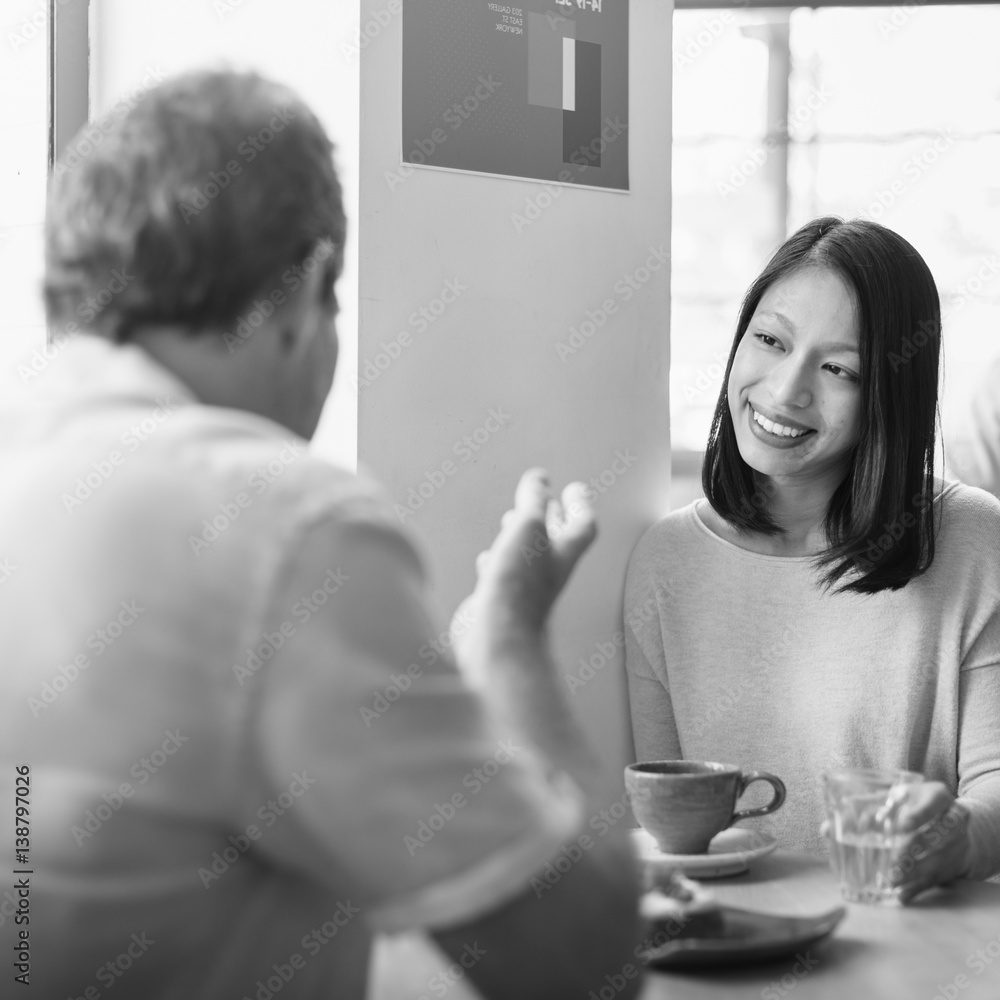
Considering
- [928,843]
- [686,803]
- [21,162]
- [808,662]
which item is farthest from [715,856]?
[21,162]

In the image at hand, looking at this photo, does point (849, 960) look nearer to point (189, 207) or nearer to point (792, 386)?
point (189, 207)

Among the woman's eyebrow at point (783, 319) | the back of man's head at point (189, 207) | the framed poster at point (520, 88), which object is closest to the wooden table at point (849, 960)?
the back of man's head at point (189, 207)

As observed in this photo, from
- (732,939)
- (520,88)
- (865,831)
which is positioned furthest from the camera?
(520,88)

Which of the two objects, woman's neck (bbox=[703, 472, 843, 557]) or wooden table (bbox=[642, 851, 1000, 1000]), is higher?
woman's neck (bbox=[703, 472, 843, 557])

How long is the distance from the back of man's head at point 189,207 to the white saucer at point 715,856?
2.17 feet

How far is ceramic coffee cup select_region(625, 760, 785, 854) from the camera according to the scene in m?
1.16

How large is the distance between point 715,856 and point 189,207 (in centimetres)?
80

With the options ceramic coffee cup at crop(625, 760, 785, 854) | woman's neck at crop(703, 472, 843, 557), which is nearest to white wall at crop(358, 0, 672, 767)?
woman's neck at crop(703, 472, 843, 557)

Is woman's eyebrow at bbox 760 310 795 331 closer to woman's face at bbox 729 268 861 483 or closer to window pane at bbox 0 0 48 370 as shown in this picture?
woman's face at bbox 729 268 861 483

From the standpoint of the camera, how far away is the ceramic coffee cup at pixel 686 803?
3.82 ft

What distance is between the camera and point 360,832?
60 cm

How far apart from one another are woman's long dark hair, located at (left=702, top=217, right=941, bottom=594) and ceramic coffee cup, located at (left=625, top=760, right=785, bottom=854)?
22.9 inches

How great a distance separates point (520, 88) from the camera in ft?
5.24

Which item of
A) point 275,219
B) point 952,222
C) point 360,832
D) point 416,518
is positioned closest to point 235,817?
point 360,832
